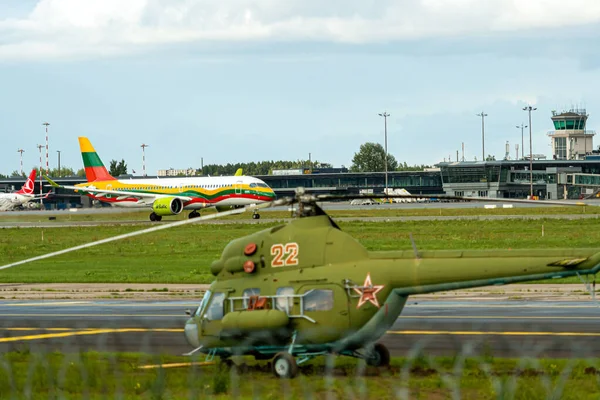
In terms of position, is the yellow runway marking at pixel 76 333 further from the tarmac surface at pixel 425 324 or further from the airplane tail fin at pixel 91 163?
the airplane tail fin at pixel 91 163

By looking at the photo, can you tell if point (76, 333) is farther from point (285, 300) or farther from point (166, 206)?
point (166, 206)

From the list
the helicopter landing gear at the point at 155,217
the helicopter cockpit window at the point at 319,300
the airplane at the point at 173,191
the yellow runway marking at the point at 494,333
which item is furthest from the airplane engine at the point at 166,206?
the helicopter cockpit window at the point at 319,300

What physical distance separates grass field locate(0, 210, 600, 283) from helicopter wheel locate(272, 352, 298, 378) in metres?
22.0

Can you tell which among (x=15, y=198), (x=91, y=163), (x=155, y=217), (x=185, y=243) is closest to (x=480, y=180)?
(x=15, y=198)

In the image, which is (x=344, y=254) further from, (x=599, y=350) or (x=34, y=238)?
(x=34, y=238)

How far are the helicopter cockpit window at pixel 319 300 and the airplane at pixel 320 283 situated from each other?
0.02 m

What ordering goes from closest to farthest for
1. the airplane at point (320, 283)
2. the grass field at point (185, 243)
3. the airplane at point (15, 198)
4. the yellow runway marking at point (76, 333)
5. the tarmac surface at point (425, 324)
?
the airplane at point (320, 283) < the tarmac surface at point (425, 324) < the yellow runway marking at point (76, 333) < the grass field at point (185, 243) < the airplane at point (15, 198)

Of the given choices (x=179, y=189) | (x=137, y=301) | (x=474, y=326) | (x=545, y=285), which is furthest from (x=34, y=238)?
(x=474, y=326)

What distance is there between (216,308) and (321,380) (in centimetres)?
275

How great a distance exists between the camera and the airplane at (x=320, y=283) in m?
16.1

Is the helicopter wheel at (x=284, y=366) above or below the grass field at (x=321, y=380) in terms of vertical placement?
above

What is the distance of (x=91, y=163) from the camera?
95.1 meters

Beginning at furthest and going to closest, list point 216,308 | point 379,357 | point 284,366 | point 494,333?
point 494,333
point 216,308
point 379,357
point 284,366

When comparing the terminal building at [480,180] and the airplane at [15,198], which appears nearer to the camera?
the airplane at [15,198]
